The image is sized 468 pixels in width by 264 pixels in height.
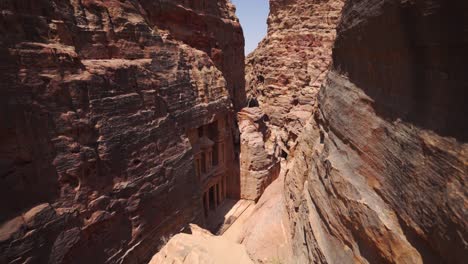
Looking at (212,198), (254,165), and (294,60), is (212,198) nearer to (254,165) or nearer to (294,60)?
(254,165)

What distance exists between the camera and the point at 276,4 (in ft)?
79.6

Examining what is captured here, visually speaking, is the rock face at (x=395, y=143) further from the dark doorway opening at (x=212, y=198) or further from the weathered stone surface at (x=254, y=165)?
the weathered stone surface at (x=254, y=165)

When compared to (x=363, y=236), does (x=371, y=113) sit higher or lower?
higher

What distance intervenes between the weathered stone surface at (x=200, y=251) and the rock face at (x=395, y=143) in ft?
9.11

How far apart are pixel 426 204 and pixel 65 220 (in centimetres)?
Result: 735

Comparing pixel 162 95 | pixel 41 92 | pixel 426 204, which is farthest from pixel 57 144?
pixel 426 204

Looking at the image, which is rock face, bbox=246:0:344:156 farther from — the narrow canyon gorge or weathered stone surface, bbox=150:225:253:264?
weathered stone surface, bbox=150:225:253:264

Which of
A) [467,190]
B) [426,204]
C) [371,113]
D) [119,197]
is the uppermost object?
[371,113]

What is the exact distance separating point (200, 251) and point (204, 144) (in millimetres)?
5615

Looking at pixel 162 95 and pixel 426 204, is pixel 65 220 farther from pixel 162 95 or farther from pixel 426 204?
A: pixel 426 204

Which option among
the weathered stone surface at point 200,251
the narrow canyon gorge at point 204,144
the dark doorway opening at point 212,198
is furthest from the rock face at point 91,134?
the dark doorway opening at point 212,198

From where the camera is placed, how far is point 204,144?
1245 cm

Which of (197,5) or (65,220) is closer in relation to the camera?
(65,220)

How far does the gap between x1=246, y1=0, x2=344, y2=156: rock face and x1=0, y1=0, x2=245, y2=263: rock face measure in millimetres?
11793
